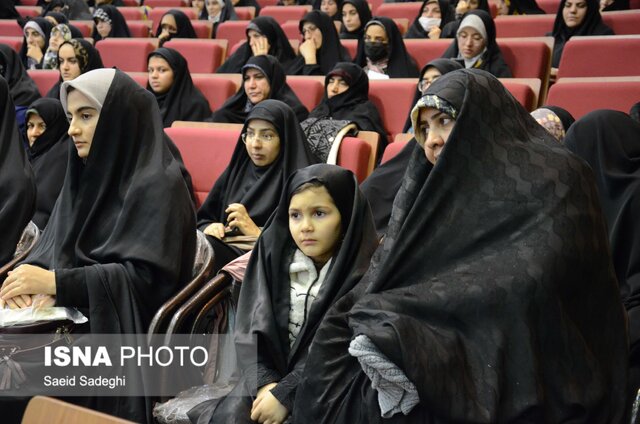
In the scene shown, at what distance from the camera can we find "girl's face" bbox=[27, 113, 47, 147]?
4508 millimetres

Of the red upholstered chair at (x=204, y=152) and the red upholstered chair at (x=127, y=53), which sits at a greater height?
the red upholstered chair at (x=204, y=152)

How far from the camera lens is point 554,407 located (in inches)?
75.9

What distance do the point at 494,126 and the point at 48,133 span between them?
9.81 ft

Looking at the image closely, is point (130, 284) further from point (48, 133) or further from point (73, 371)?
point (48, 133)

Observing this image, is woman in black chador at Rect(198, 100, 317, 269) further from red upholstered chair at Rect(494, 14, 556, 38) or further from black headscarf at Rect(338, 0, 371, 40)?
black headscarf at Rect(338, 0, 371, 40)

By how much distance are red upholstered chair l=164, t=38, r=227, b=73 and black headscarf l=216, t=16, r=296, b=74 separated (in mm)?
93

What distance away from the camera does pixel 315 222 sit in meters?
2.46

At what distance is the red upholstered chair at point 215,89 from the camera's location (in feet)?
17.6

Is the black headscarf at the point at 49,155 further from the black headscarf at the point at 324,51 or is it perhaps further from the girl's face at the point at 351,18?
the girl's face at the point at 351,18

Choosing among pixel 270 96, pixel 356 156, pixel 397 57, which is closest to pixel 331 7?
pixel 397 57

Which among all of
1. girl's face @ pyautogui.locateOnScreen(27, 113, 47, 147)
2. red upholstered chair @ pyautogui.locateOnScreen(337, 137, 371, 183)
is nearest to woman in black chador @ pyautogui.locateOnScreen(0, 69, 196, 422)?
red upholstered chair @ pyautogui.locateOnScreen(337, 137, 371, 183)

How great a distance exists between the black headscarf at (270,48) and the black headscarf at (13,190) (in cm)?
268

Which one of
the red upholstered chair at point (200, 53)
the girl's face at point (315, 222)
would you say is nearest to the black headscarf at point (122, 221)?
the girl's face at point (315, 222)

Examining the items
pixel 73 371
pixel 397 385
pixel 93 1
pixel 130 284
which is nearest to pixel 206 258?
pixel 130 284
